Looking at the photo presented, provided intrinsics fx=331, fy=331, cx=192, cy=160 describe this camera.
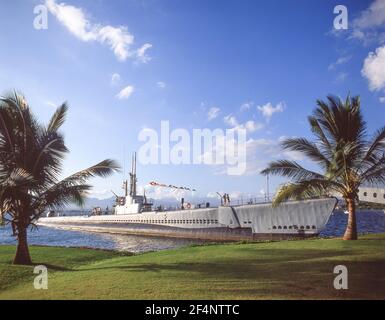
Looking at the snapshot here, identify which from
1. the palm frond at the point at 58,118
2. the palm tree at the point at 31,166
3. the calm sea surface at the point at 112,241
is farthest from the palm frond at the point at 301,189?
the calm sea surface at the point at 112,241

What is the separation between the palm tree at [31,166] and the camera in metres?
16.9

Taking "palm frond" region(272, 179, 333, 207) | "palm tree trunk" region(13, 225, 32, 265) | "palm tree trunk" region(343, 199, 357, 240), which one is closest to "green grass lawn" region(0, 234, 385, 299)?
"palm tree trunk" region(13, 225, 32, 265)

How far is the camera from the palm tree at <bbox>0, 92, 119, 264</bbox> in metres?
16.9

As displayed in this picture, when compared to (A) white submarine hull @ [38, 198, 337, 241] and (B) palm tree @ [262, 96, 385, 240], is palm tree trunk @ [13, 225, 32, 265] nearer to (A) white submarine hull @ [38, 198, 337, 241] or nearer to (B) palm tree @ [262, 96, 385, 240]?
(B) palm tree @ [262, 96, 385, 240]

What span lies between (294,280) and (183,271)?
415cm

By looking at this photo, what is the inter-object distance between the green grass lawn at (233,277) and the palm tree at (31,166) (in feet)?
8.49

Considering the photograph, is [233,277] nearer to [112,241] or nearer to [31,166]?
[31,166]

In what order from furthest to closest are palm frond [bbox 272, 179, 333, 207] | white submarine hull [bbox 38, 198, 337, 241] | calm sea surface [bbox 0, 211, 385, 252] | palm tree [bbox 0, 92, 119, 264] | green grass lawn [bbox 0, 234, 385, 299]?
calm sea surface [bbox 0, 211, 385, 252], white submarine hull [bbox 38, 198, 337, 241], palm frond [bbox 272, 179, 333, 207], palm tree [bbox 0, 92, 119, 264], green grass lawn [bbox 0, 234, 385, 299]

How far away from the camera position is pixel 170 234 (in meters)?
48.1

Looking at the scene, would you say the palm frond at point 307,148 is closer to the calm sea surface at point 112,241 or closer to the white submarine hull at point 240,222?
the white submarine hull at point 240,222

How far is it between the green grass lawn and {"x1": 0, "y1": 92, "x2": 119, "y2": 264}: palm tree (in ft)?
8.49

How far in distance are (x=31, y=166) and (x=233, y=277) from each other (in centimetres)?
1222

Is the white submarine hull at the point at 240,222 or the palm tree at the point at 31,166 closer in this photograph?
the palm tree at the point at 31,166
